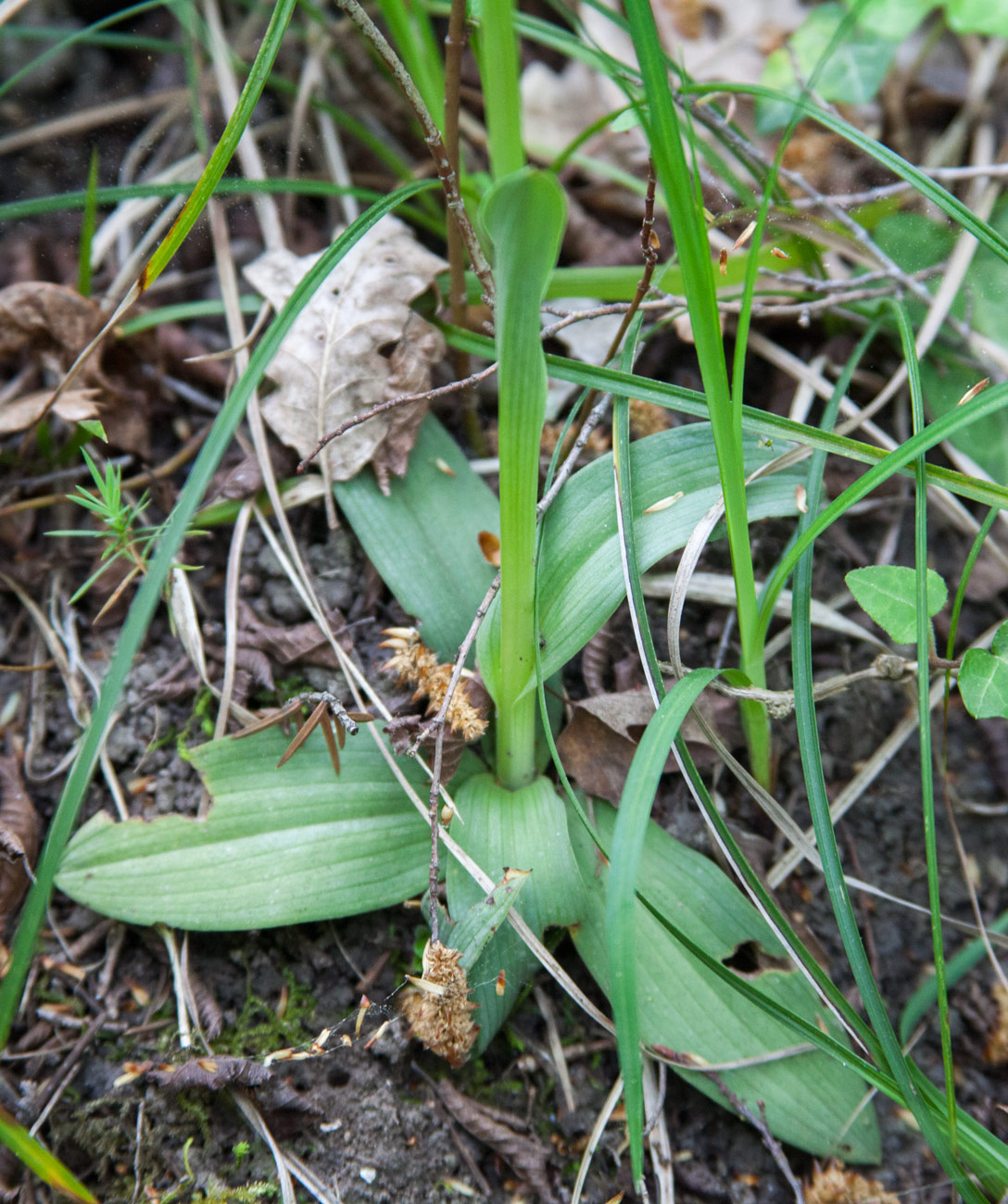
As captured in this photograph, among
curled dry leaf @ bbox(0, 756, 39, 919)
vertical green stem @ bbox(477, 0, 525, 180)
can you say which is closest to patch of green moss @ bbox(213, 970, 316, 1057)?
curled dry leaf @ bbox(0, 756, 39, 919)

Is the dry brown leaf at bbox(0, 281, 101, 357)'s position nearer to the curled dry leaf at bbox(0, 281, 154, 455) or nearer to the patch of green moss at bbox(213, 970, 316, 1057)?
the curled dry leaf at bbox(0, 281, 154, 455)

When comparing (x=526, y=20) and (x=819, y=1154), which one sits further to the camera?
(x=526, y=20)

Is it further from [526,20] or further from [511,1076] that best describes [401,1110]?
[526,20]

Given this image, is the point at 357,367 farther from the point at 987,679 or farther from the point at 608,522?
the point at 987,679

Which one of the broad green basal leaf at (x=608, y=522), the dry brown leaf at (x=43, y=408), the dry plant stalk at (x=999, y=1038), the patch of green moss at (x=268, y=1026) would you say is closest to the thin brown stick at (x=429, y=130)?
the broad green basal leaf at (x=608, y=522)

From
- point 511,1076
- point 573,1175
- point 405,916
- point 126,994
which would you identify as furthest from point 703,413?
point 126,994

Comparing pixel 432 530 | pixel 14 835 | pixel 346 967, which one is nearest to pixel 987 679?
pixel 432 530
